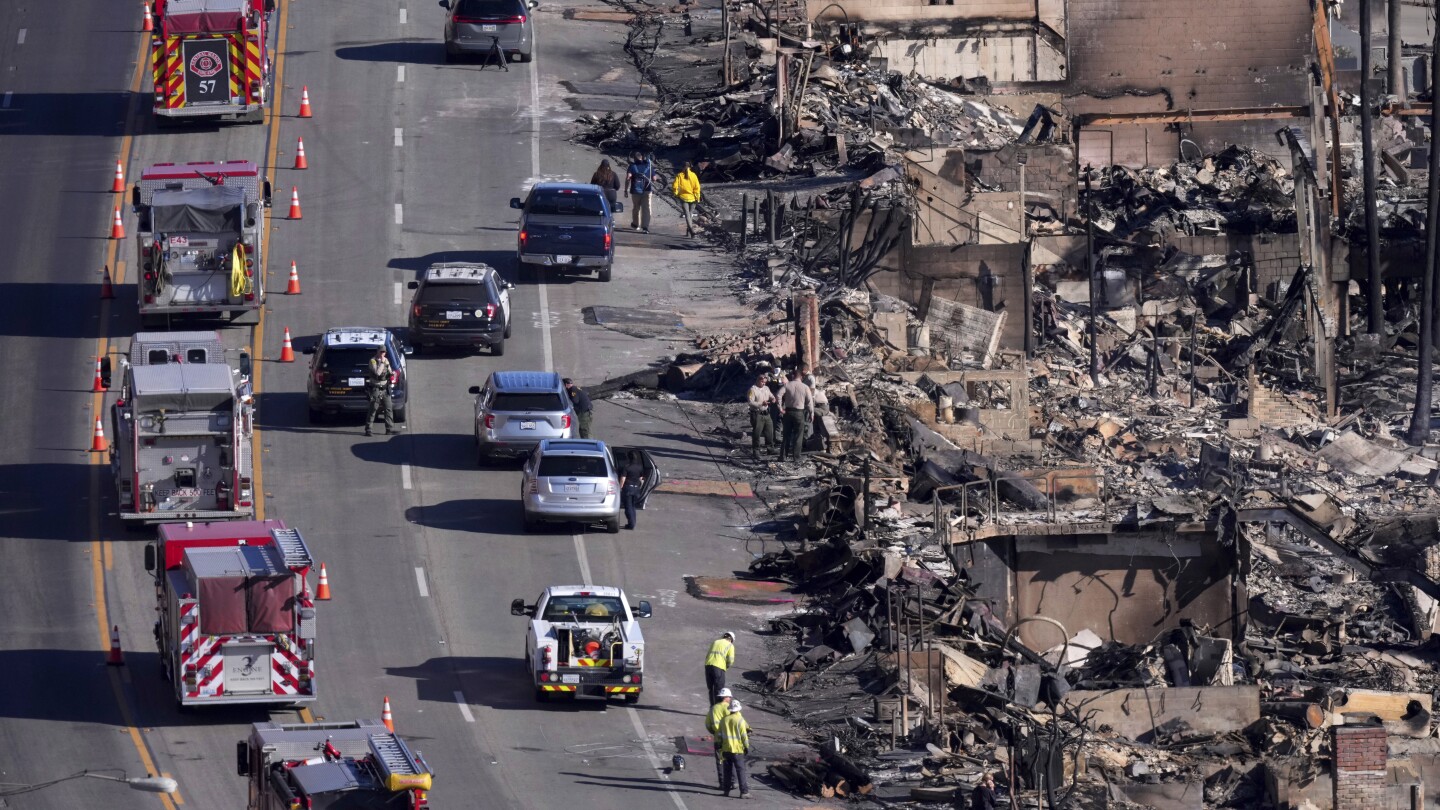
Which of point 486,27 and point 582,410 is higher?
point 486,27

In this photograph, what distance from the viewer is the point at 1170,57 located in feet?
274

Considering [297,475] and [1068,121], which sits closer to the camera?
[297,475]

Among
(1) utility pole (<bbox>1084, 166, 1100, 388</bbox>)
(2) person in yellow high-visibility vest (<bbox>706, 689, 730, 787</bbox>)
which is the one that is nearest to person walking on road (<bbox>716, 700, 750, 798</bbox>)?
(2) person in yellow high-visibility vest (<bbox>706, 689, 730, 787</bbox>)

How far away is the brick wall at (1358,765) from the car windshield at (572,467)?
12779 mm

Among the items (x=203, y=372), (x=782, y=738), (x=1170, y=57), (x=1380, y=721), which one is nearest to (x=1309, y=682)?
(x=1380, y=721)

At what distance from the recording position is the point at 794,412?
49.1 meters

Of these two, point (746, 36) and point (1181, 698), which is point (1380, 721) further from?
point (746, 36)

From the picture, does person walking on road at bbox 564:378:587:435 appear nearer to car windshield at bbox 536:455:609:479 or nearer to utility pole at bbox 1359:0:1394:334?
car windshield at bbox 536:455:609:479

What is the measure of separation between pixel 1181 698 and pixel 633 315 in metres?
18.7

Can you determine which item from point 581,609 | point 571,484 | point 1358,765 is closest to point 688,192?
point 571,484

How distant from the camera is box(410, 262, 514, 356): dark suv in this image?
5250 centimetres

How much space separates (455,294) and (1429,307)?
87.8ft

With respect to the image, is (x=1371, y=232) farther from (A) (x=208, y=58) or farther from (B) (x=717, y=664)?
(B) (x=717, y=664)

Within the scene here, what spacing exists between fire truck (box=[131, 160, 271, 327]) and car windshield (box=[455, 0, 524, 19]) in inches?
731
